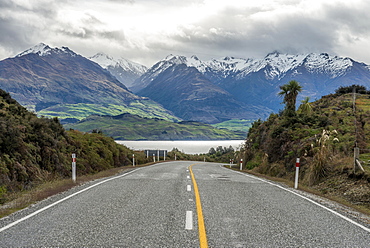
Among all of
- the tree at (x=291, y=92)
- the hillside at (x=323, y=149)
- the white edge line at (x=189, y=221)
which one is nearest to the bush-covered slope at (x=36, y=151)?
the white edge line at (x=189, y=221)

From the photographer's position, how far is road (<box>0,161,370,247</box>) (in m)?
6.19

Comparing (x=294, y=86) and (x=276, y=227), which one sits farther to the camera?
(x=294, y=86)

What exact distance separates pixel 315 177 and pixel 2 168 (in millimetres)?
14059

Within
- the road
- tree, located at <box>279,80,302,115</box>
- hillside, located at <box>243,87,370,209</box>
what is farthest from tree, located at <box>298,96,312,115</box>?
the road

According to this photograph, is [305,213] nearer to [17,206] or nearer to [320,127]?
[17,206]

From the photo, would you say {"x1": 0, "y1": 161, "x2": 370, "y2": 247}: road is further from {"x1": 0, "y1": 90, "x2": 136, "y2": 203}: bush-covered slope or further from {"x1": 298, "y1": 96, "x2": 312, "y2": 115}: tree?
{"x1": 298, "y1": 96, "x2": 312, "y2": 115}: tree

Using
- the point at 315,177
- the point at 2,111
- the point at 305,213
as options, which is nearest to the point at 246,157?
the point at 315,177

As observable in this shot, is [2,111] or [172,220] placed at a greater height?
[2,111]

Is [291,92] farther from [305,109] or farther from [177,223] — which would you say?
[177,223]

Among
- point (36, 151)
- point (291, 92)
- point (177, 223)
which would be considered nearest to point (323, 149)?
point (177, 223)

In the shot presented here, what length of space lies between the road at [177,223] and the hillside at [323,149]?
447 cm

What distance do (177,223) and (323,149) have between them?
11.9m

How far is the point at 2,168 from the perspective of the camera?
1536 centimetres

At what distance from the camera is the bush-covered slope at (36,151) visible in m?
16.3
